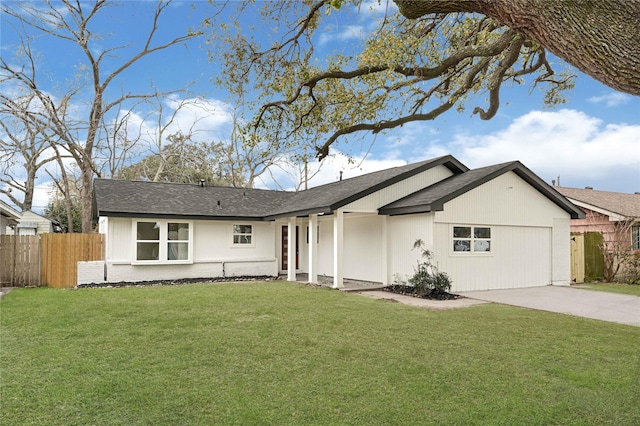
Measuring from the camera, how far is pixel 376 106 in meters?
10.1

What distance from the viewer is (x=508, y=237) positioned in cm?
1513

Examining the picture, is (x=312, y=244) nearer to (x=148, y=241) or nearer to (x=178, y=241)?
(x=178, y=241)

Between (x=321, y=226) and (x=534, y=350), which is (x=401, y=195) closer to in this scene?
(x=321, y=226)

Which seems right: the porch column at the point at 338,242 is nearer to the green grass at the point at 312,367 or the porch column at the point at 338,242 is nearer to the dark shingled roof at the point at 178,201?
A: the green grass at the point at 312,367

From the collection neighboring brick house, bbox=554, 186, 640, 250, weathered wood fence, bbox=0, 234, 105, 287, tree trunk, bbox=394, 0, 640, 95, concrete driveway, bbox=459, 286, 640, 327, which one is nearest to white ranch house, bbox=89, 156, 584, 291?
weathered wood fence, bbox=0, 234, 105, 287

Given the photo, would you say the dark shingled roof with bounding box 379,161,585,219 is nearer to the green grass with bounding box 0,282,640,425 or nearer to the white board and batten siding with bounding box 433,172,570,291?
Answer: the white board and batten siding with bounding box 433,172,570,291

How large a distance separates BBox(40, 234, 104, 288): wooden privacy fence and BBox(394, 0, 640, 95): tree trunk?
15.8 m

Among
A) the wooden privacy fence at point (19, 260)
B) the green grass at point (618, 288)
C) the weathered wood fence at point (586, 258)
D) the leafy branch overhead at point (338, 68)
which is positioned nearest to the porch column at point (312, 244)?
the leafy branch overhead at point (338, 68)

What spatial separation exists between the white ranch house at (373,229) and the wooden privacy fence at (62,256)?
0.49m

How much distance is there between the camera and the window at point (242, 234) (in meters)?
18.7

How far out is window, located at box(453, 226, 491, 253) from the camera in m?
14.1

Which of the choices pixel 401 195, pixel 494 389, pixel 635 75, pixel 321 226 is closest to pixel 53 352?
pixel 494 389

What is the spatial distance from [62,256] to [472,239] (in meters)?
13.8

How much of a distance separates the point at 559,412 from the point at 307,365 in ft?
9.53
